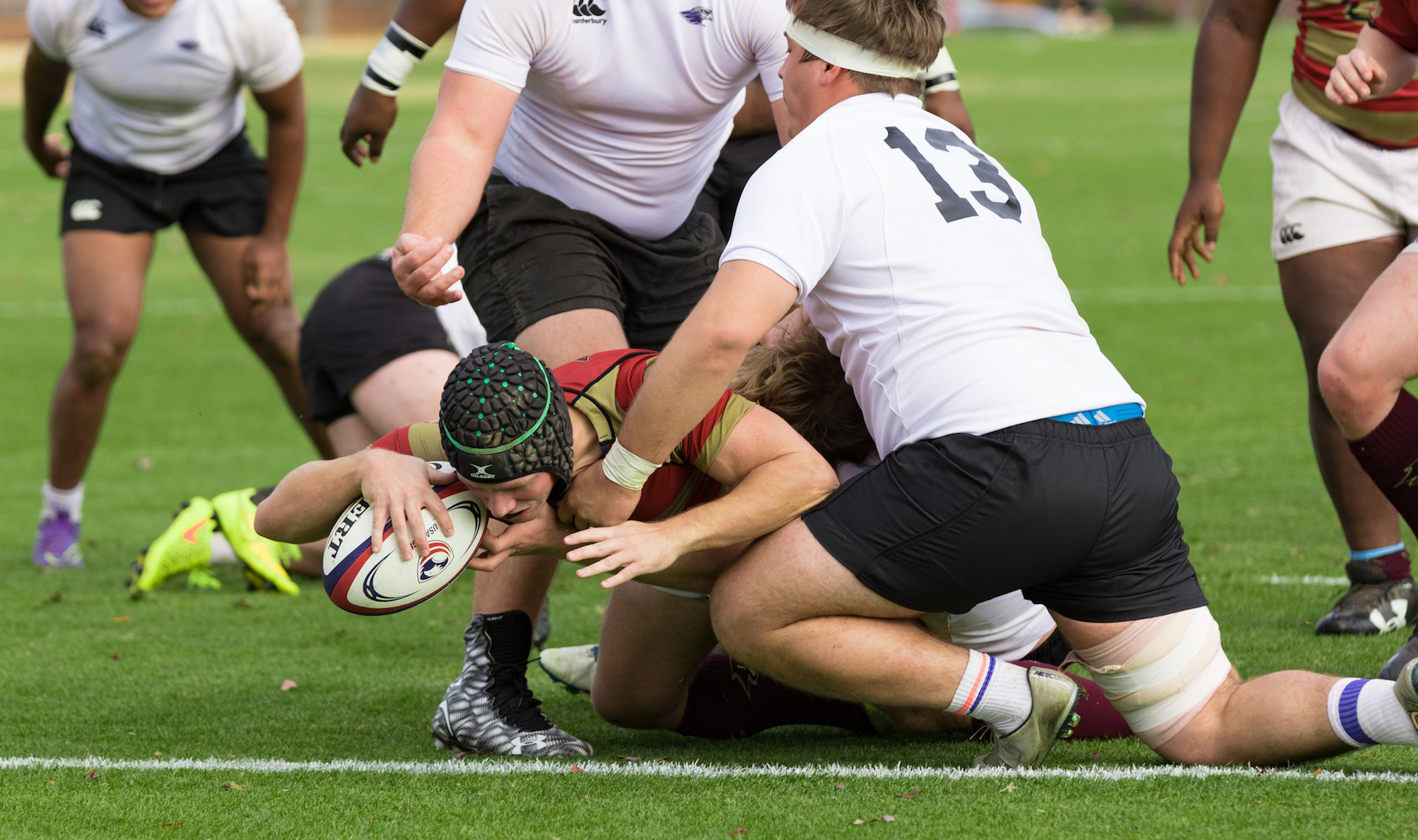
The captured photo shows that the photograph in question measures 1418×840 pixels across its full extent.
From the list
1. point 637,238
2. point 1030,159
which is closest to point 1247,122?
point 1030,159

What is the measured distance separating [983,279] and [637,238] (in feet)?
5.13

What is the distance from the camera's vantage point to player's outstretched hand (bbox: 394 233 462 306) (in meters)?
3.50

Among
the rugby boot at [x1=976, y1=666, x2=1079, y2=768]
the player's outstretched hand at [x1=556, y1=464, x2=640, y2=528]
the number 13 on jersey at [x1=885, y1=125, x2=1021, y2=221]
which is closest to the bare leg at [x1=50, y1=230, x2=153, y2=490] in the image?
the player's outstretched hand at [x1=556, y1=464, x2=640, y2=528]

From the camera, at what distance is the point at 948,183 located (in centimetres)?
333

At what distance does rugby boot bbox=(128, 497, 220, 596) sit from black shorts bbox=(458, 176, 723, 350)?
1862 mm

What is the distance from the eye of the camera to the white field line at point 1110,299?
11.7 metres

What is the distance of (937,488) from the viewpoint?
3.21m

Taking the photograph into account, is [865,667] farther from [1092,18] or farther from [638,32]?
[1092,18]

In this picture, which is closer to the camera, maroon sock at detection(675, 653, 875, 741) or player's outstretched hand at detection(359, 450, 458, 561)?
player's outstretched hand at detection(359, 450, 458, 561)

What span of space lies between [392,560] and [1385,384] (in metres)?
2.35

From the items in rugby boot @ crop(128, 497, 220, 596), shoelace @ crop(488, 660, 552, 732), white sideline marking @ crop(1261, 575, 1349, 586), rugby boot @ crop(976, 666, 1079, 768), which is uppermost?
rugby boot @ crop(976, 666, 1079, 768)

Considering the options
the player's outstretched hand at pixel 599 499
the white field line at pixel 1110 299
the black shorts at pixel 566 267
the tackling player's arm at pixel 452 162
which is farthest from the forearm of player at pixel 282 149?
the white field line at pixel 1110 299

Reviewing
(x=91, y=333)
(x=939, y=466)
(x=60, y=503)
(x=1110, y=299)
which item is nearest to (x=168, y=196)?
(x=91, y=333)

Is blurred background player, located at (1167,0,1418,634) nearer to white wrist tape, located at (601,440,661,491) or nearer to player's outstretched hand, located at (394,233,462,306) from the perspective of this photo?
white wrist tape, located at (601,440,661,491)
